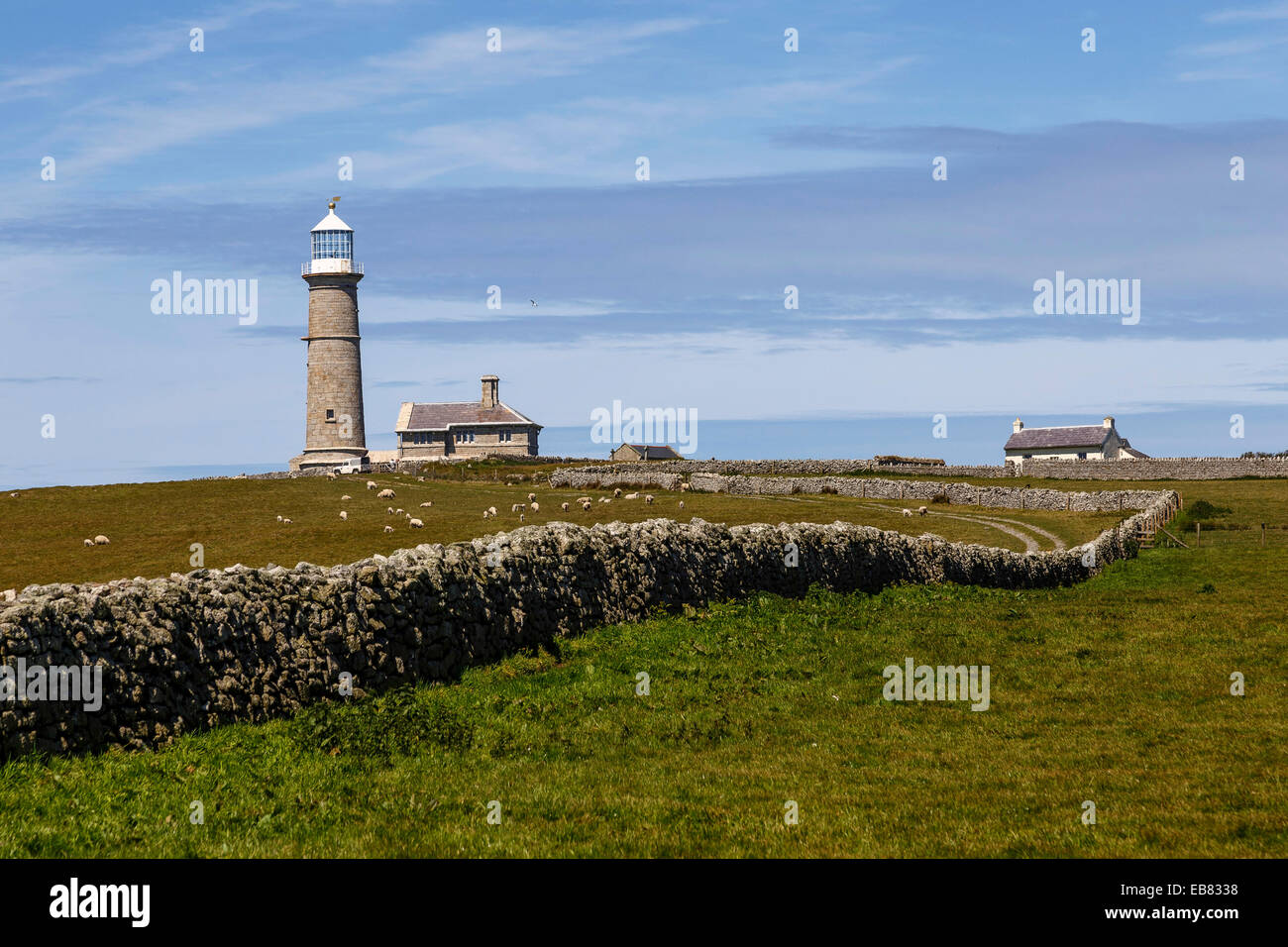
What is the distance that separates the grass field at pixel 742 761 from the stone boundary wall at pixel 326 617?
0.46m

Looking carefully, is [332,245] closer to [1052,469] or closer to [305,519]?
[1052,469]

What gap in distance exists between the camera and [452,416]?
435 feet

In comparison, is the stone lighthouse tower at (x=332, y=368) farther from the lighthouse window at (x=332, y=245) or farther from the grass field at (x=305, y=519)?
the grass field at (x=305, y=519)

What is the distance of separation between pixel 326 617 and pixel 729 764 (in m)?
6.32

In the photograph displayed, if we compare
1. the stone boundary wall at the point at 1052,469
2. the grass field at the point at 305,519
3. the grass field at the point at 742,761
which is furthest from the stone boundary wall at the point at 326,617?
the stone boundary wall at the point at 1052,469

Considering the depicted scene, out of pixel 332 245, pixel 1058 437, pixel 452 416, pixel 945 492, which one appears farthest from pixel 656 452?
pixel 945 492

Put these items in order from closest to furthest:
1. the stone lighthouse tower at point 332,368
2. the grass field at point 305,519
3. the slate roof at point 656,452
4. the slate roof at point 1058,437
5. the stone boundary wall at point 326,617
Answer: the stone boundary wall at point 326,617 → the grass field at point 305,519 → the stone lighthouse tower at point 332,368 → the slate roof at point 1058,437 → the slate roof at point 656,452

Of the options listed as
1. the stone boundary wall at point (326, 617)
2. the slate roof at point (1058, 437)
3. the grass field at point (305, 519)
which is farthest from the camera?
the slate roof at point (1058, 437)

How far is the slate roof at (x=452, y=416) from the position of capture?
130750 mm

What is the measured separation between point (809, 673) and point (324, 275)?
291 ft

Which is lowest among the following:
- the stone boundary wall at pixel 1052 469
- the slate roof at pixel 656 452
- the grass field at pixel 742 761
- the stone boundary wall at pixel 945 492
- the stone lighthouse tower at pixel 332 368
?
the grass field at pixel 742 761

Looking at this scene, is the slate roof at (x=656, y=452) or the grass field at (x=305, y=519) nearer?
the grass field at (x=305, y=519)

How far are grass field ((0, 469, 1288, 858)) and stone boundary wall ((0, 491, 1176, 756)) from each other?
0.46 m
